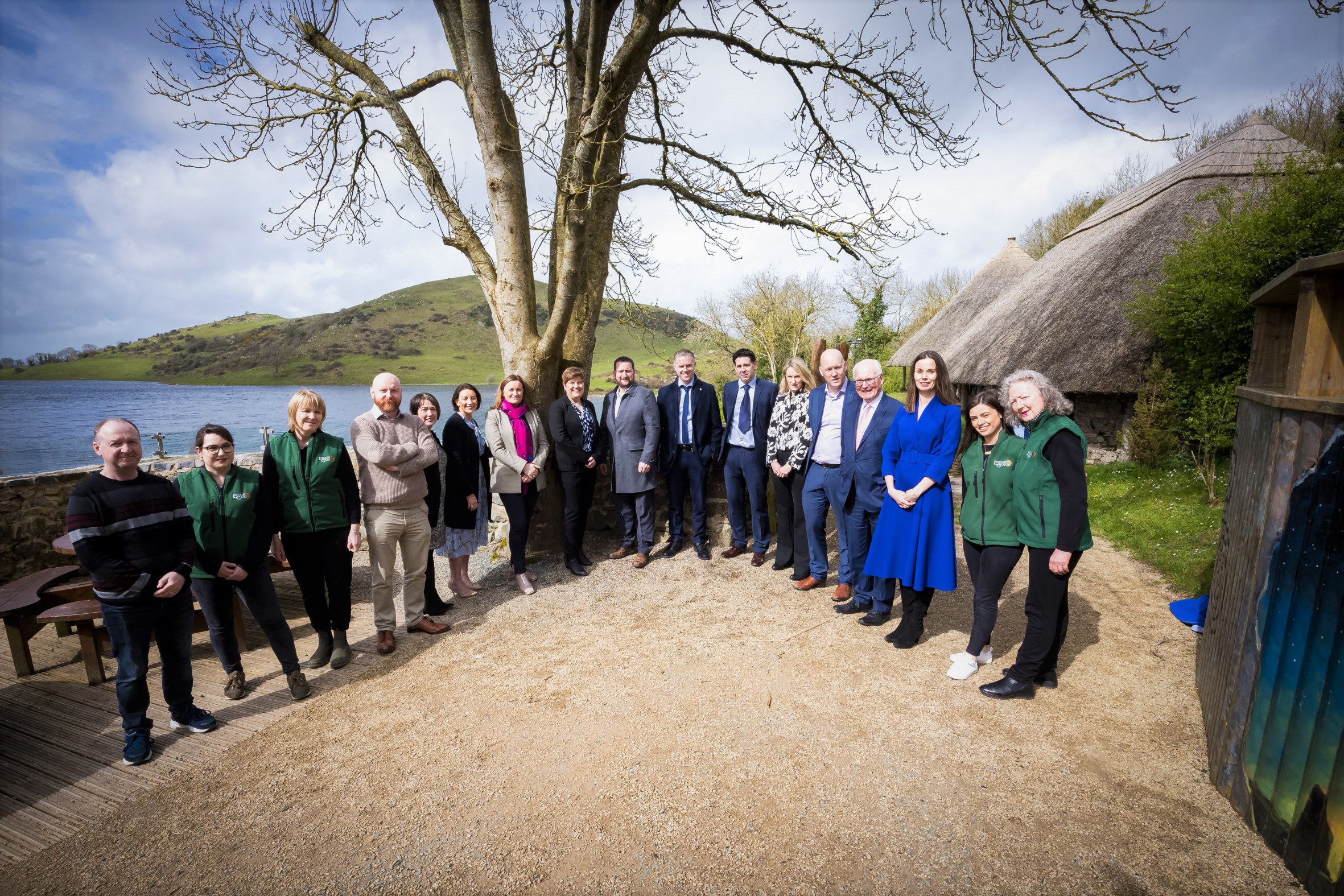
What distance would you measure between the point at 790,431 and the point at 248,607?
4.40 m

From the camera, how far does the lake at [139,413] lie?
9914mm

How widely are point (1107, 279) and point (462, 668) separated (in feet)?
39.8

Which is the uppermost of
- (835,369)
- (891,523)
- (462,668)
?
(835,369)

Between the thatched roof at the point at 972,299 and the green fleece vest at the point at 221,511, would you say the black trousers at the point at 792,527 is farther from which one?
the thatched roof at the point at 972,299

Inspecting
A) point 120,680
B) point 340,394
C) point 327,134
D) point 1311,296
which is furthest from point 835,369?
point 340,394

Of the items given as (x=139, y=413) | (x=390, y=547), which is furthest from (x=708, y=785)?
(x=139, y=413)

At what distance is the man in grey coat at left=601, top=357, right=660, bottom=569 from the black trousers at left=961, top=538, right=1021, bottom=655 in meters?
3.15

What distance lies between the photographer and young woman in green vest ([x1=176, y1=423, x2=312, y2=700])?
345 centimetres

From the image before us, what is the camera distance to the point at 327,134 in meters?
7.24

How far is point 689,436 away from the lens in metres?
6.16

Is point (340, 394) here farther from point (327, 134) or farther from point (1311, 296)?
point (1311, 296)

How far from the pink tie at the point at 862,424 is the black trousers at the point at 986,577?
1165 mm

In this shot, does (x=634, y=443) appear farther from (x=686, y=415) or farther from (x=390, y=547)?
(x=390, y=547)

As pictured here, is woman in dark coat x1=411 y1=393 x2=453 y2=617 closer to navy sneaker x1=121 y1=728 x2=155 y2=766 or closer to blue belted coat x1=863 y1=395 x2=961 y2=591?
navy sneaker x1=121 y1=728 x2=155 y2=766
